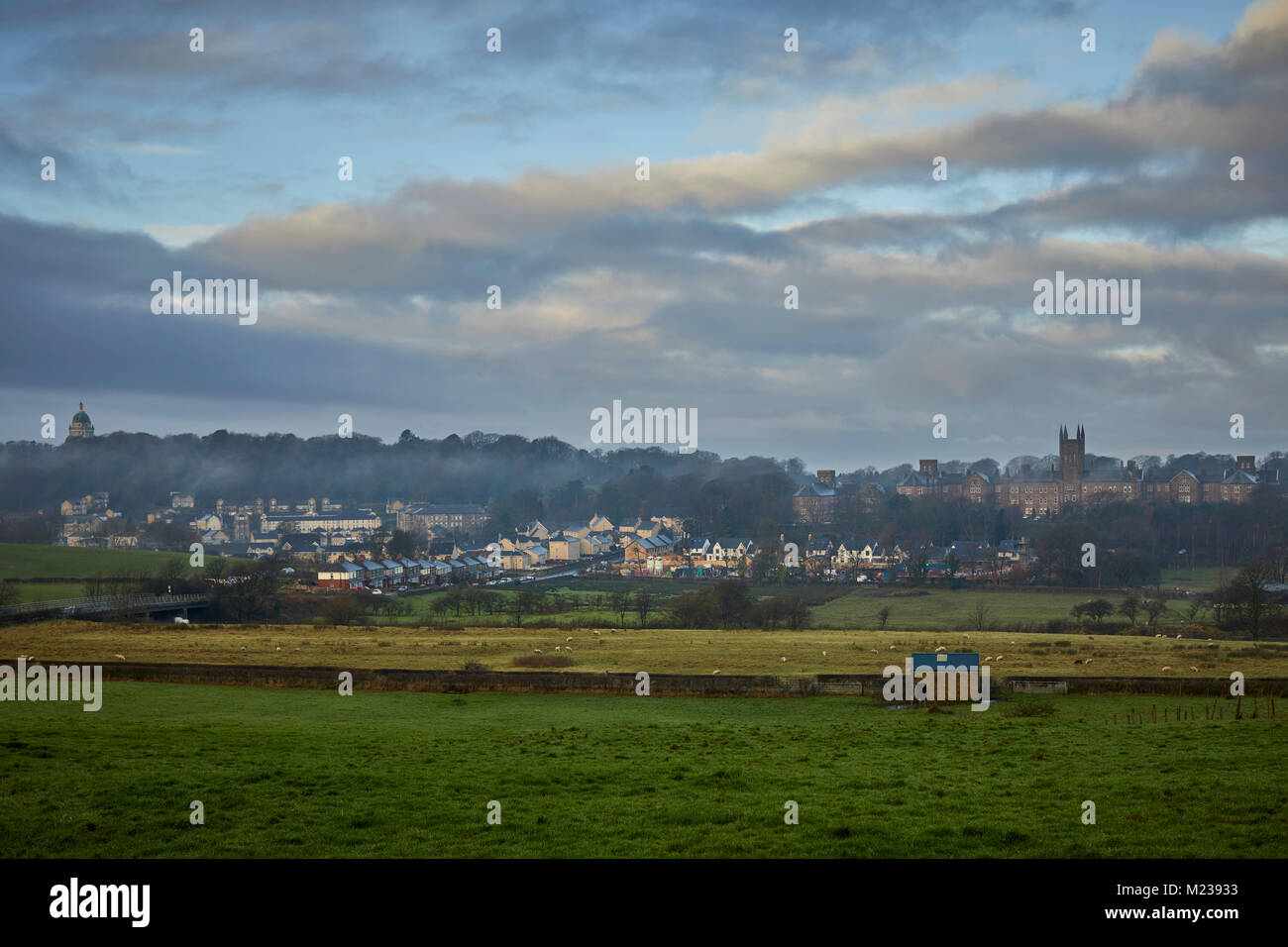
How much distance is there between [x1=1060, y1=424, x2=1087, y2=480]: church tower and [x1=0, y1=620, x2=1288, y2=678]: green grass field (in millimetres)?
142606

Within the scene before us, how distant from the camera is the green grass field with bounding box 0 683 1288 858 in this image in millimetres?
13180

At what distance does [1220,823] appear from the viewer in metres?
13.3

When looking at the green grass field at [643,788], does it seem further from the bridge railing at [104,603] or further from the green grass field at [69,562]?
the green grass field at [69,562]

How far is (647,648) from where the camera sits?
53844 mm

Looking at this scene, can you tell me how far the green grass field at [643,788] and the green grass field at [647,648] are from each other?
17.4 m

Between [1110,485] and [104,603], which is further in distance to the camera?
[1110,485]

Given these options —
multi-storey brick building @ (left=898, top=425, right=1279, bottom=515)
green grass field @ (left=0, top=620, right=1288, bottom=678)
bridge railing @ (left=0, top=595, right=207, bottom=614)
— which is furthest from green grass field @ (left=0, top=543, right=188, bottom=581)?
multi-storey brick building @ (left=898, top=425, right=1279, bottom=515)

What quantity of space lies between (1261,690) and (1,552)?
117 metres

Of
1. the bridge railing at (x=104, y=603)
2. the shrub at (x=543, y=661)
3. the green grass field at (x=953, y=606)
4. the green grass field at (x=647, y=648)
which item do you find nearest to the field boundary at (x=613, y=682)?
the green grass field at (x=647, y=648)

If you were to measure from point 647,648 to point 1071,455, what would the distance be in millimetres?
166767

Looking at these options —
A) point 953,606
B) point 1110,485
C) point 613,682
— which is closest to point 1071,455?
point 1110,485

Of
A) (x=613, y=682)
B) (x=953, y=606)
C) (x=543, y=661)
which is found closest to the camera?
(x=613, y=682)

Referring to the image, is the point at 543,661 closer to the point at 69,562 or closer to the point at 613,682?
the point at 613,682

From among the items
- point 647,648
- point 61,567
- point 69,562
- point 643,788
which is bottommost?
point 647,648
